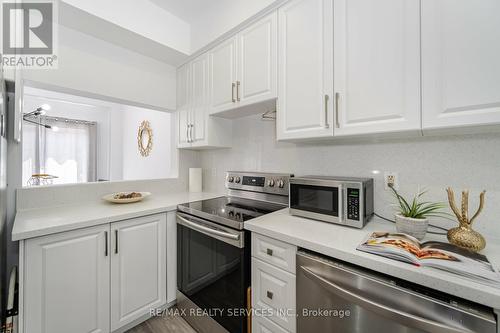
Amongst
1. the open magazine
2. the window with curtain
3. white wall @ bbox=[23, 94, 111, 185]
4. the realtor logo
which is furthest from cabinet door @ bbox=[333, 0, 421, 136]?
white wall @ bbox=[23, 94, 111, 185]

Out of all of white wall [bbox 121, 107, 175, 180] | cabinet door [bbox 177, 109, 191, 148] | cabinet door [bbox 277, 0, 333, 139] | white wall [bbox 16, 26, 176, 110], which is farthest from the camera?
white wall [bbox 121, 107, 175, 180]

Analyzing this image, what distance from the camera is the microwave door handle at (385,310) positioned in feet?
2.19

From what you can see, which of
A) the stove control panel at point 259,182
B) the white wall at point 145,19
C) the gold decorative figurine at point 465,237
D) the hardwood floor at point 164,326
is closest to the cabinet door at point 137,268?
the hardwood floor at point 164,326

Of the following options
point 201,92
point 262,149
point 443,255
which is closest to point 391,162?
point 443,255

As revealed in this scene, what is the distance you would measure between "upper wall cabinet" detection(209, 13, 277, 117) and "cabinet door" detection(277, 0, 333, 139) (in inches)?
3.5

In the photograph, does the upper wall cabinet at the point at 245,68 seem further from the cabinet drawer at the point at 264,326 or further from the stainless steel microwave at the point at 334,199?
the cabinet drawer at the point at 264,326

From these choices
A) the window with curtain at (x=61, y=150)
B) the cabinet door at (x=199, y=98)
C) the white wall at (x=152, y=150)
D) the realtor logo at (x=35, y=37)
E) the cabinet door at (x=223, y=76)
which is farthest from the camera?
the window with curtain at (x=61, y=150)

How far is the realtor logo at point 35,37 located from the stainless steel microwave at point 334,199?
2.00 m

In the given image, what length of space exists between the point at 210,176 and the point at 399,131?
1.99m

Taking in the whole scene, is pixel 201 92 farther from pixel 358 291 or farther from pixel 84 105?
pixel 84 105

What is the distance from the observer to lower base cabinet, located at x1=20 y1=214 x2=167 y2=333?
1164 mm

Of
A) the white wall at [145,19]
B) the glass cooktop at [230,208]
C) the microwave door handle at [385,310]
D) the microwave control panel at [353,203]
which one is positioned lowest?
the microwave door handle at [385,310]

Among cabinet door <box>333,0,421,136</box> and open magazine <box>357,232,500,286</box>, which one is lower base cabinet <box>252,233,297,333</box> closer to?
open magazine <box>357,232,500,286</box>

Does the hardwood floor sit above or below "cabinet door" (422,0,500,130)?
below
